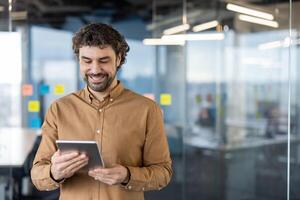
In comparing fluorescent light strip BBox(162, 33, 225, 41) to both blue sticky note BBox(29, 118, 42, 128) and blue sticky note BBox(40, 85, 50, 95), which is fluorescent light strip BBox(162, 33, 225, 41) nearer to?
blue sticky note BBox(40, 85, 50, 95)

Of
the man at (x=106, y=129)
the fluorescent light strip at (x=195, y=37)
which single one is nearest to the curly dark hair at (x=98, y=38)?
the man at (x=106, y=129)

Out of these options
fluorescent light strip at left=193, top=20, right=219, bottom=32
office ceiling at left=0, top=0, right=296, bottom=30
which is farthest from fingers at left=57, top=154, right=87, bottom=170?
fluorescent light strip at left=193, top=20, right=219, bottom=32

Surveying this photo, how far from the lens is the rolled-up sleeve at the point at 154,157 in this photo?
5.79 ft

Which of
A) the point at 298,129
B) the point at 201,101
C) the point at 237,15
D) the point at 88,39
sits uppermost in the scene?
the point at 237,15

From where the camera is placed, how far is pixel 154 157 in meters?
1.83

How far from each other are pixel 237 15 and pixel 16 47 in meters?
2.51

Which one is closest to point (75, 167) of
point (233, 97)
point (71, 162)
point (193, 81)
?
point (71, 162)

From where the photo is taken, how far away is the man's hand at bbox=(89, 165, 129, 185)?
1.60 metres

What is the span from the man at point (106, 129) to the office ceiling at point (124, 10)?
302 cm

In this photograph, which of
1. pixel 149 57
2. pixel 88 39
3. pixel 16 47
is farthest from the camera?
pixel 149 57

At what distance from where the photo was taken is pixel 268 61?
16.7 feet

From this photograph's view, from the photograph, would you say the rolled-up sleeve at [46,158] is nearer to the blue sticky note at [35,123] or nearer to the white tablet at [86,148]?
the white tablet at [86,148]

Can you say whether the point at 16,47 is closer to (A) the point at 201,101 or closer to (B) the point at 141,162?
(A) the point at 201,101

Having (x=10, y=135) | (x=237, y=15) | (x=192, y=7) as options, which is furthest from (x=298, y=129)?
(x=10, y=135)
